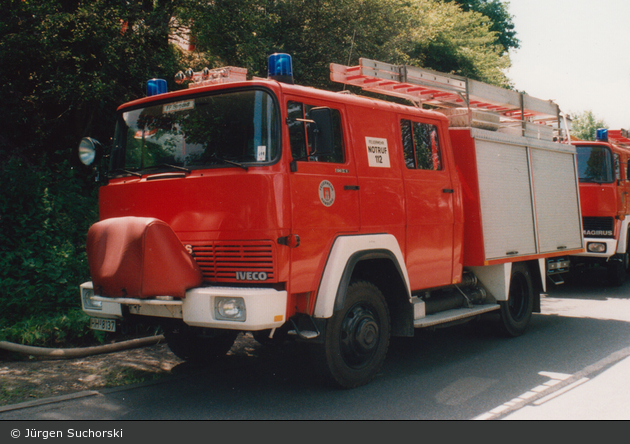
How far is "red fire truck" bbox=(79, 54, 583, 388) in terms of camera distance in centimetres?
466

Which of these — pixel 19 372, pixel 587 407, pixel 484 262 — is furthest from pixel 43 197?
pixel 587 407

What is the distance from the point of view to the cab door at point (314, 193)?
15.8 ft

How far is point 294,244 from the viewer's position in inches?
185

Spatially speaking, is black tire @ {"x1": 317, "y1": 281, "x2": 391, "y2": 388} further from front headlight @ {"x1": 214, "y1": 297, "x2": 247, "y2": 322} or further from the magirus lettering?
the magirus lettering

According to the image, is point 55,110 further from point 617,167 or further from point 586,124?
point 586,124

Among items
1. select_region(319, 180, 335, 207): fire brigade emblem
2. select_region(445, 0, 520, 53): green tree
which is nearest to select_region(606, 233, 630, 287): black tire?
select_region(319, 180, 335, 207): fire brigade emblem

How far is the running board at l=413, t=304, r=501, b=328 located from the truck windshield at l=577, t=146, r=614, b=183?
617 centimetres

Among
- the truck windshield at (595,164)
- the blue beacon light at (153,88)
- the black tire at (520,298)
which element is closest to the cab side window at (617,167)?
the truck windshield at (595,164)

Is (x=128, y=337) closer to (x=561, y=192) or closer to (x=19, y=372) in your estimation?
(x=19, y=372)

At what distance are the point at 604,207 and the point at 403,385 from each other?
8134mm

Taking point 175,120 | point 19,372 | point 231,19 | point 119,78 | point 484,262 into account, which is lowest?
point 19,372

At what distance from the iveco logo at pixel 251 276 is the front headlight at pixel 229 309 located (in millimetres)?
244

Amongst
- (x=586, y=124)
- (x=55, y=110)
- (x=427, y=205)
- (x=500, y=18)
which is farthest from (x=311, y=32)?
(x=586, y=124)

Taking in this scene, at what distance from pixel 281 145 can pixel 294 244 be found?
79 cm
